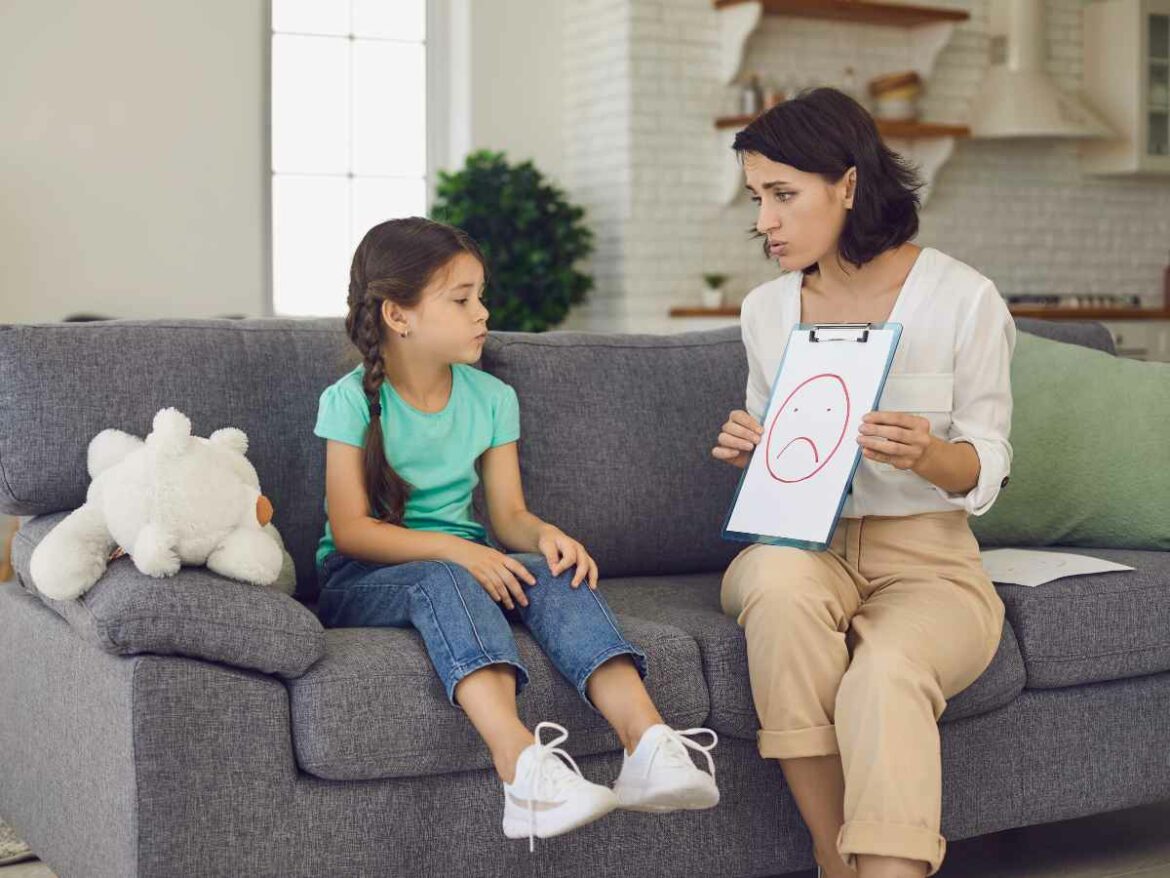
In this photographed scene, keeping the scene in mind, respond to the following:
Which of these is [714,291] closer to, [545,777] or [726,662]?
[726,662]

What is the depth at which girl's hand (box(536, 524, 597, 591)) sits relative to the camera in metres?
2.01

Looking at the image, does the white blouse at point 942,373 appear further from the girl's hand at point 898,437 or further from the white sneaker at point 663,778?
the white sneaker at point 663,778

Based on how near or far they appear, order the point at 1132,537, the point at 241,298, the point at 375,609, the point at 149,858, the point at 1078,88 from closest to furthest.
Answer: the point at 149,858
the point at 375,609
the point at 1132,537
the point at 241,298
the point at 1078,88

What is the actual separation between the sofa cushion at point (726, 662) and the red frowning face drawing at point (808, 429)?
241 millimetres

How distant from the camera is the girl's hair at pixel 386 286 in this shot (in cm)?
217

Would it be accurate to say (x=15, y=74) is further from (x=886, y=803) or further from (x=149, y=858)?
(x=886, y=803)

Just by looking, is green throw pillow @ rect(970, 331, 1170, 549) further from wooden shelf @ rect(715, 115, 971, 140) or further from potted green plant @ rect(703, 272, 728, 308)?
wooden shelf @ rect(715, 115, 971, 140)

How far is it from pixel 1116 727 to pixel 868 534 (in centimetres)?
55

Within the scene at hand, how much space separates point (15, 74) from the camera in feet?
16.6

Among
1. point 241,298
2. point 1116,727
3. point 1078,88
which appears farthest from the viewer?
point 1078,88

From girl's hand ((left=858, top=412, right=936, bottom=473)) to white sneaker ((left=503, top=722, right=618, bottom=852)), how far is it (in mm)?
576

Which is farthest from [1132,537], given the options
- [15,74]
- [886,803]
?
[15,74]

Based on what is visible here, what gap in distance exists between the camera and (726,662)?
2.07m

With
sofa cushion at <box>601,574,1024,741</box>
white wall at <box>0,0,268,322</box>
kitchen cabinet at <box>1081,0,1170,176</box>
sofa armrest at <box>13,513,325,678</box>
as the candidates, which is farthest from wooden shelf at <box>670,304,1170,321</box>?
sofa armrest at <box>13,513,325,678</box>
